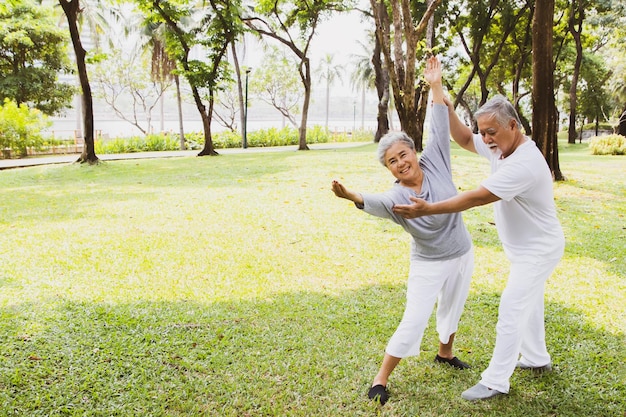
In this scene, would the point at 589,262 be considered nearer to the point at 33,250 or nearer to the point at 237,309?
the point at 237,309

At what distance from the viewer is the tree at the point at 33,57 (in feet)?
81.9

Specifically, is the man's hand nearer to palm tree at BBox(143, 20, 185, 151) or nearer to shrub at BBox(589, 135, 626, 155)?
shrub at BBox(589, 135, 626, 155)

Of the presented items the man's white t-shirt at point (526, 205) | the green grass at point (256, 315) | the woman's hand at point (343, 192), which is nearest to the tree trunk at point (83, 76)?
the green grass at point (256, 315)

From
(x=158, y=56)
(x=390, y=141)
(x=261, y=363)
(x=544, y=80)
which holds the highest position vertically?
(x=158, y=56)

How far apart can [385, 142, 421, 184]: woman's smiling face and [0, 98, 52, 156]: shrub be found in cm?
2243

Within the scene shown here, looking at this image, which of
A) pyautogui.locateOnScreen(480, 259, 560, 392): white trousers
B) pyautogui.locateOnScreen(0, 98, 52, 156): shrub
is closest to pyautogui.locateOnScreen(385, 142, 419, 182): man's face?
pyautogui.locateOnScreen(480, 259, 560, 392): white trousers

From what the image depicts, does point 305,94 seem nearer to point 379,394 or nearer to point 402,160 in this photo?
point 402,160

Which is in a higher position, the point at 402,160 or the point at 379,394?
the point at 402,160

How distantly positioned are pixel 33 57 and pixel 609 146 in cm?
2884

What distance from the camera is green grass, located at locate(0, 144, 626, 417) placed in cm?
300

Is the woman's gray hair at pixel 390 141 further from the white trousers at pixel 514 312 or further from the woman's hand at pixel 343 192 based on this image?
the white trousers at pixel 514 312

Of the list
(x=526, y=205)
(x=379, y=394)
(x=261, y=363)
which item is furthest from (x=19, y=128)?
(x=526, y=205)

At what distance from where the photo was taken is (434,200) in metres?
2.79

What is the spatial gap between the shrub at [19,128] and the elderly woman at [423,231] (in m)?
22.4
